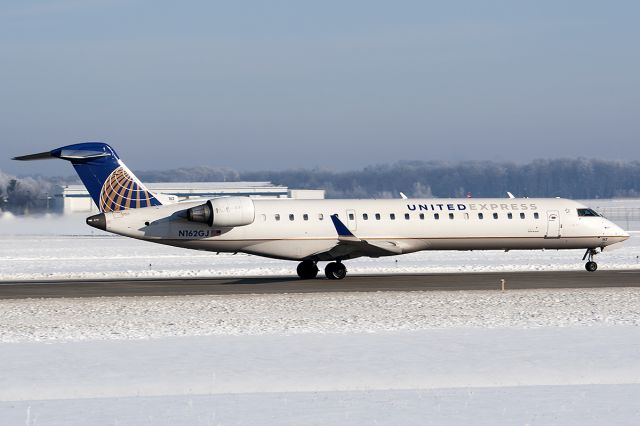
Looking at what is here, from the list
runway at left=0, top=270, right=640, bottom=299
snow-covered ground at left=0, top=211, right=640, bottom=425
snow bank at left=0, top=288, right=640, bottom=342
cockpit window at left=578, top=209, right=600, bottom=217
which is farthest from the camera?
cockpit window at left=578, top=209, right=600, bottom=217

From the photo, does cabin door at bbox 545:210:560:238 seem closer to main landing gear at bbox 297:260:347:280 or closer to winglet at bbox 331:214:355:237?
winglet at bbox 331:214:355:237

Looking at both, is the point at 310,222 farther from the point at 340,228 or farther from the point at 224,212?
the point at 224,212

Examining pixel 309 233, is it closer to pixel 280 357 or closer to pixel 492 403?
pixel 280 357

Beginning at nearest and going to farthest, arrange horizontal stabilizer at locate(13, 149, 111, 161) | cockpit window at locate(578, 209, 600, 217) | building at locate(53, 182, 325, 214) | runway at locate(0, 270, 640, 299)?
runway at locate(0, 270, 640, 299) → horizontal stabilizer at locate(13, 149, 111, 161) → cockpit window at locate(578, 209, 600, 217) → building at locate(53, 182, 325, 214)

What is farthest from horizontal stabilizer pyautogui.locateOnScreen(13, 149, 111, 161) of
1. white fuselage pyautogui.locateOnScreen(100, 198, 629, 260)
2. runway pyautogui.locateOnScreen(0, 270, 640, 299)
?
runway pyautogui.locateOnScreen(0, 270, 640, 299)

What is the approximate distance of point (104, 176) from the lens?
106ft

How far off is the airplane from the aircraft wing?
3cm

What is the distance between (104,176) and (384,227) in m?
9.70

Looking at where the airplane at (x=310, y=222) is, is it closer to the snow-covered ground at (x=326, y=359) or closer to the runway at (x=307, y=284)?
the runway at (x=307, y=284)

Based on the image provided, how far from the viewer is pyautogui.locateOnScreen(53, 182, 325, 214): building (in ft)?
329

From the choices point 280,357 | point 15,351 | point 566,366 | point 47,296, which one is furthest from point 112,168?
point 566,366

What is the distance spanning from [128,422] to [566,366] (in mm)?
Result: 7274

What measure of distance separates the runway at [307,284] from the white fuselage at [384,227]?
117 cm

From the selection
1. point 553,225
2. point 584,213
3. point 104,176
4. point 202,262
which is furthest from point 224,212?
point 584,213
